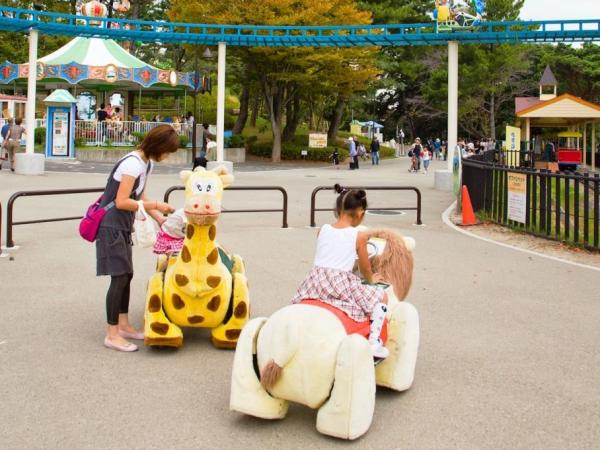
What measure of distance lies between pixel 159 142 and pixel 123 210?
1.94 ft

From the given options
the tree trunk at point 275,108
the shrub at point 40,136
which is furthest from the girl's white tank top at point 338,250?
the shrub at point 40,136

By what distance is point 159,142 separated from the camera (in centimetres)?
534

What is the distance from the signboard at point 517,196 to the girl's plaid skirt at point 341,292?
8875mm

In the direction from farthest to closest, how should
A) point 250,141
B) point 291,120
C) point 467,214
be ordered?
point 291,120, point 250,141, point 467,214

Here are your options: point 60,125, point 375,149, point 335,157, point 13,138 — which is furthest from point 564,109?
point 13,138

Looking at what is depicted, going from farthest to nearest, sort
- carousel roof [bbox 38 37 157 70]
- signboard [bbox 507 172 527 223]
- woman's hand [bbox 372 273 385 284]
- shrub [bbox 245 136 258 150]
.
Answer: shrub [bbox 245 136 258 150] → carousel roof [bbox 38 37 157 70] → signboard [bbox 507 172 527 223] → woman's hand [bbox 372 273 385 284]

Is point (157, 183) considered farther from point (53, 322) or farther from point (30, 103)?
point (53, 322)

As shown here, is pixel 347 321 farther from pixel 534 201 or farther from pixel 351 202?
pixel 534 201

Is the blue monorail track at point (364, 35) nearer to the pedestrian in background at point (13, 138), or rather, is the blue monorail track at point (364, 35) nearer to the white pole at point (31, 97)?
the white pole at point (31, 97)

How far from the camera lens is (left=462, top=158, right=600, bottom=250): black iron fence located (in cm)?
1120

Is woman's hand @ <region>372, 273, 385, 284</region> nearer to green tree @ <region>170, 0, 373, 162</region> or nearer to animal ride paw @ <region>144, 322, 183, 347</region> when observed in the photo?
animal ride paw @ <region>144, 322, 183, 347</region>

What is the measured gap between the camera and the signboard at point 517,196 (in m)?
12.5

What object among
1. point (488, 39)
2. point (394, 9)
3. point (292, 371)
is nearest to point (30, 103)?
point (488, 39)

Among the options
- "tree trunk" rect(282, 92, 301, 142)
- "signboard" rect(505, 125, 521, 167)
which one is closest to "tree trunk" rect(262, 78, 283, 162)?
"tree trunk" rect(282, 92, 301, 142)
